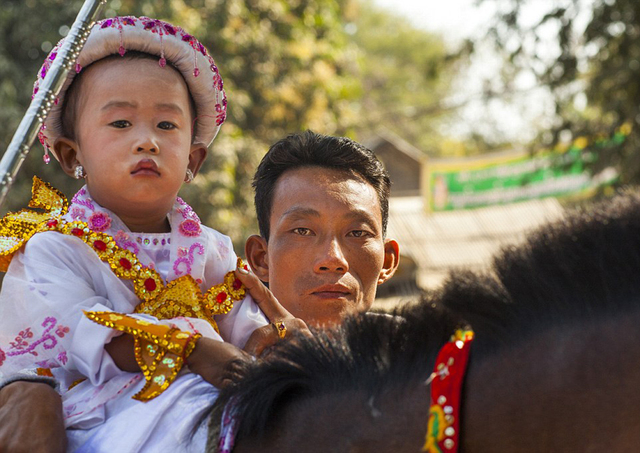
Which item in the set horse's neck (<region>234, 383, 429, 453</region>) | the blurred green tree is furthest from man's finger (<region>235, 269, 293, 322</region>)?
the blurred green tree

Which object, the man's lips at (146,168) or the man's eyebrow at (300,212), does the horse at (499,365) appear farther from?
the man's eyebrow at (300,212)

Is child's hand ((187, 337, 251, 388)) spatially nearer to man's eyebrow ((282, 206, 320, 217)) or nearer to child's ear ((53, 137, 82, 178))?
child's ear ((53, 137, 82, 178))

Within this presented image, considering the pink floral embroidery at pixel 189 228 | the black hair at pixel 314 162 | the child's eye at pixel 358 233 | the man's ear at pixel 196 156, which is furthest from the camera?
the black hair at pixel 314 162

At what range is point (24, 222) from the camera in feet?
6.66

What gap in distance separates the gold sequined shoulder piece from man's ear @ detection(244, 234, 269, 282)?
87cm

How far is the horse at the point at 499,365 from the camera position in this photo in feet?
3.97

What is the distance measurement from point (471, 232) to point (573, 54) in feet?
26.7

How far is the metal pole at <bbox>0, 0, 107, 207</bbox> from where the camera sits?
150 centimetres

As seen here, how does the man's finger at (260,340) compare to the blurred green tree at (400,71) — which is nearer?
the man's finger at (260,340)

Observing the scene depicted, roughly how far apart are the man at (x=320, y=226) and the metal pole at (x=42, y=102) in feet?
3.43

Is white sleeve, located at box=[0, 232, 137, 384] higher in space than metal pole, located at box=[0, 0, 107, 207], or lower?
lower

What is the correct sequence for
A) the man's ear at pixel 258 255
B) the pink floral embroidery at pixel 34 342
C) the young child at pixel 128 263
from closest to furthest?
the young child at pixel 128 263
the pink floral embroidery at pixel 34 342
the man's ear at pixel 258 255

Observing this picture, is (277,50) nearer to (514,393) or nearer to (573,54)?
(573,54)

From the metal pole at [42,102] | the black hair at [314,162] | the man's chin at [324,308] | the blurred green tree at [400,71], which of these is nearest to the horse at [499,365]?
the metal pole at [42,102]
